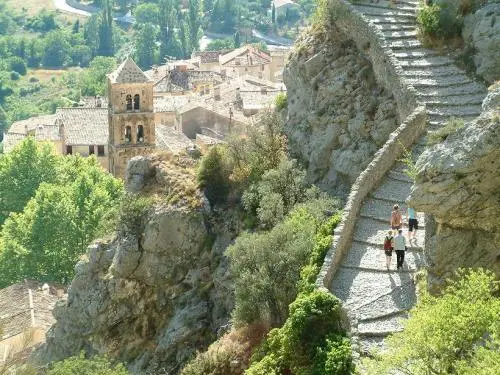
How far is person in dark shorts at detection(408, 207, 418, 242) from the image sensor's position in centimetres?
2934

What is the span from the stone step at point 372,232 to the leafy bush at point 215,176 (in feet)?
32.8

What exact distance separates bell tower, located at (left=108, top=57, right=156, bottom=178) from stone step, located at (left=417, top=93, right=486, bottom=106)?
40.7m

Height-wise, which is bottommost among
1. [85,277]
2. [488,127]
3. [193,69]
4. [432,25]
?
[193,69]

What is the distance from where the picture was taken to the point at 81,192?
69.1 m

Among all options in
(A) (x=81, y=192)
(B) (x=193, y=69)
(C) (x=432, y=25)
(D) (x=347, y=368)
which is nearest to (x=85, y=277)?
(C) (x=432, y=25)

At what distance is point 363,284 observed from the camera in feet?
92.0

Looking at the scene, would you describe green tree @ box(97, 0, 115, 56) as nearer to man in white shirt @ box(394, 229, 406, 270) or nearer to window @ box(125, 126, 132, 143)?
window @ box(125, 126, 132, 143)

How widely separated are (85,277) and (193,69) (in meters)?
88.7

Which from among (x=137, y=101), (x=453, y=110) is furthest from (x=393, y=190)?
(x=137, y=101)

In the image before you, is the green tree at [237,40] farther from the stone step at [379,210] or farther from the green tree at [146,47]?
the stone step at [379,210]

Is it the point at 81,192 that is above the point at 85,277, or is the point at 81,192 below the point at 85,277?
below

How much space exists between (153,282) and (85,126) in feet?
215

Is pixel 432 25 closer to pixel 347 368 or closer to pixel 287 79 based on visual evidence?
pixel 287 79

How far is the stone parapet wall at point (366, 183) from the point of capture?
28.3 meters
